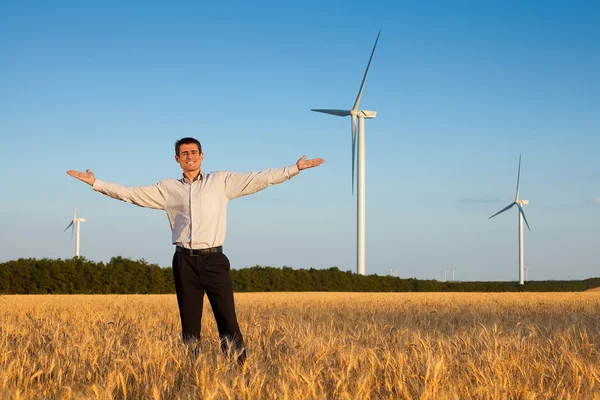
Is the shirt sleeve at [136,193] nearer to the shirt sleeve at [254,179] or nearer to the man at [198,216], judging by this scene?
the man at [198,216]

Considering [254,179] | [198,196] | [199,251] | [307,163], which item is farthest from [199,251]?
[307,163]

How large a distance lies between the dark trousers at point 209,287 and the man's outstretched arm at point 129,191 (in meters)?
0.81

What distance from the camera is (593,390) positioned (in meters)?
6.08

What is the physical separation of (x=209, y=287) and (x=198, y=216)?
831 mm

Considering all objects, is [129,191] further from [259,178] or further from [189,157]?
[259,178]

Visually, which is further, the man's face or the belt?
the man's face

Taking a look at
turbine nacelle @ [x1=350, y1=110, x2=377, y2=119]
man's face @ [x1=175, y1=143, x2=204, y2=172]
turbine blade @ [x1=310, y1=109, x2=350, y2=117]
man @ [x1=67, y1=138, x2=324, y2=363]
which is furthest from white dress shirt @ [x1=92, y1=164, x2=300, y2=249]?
turbine nacelle @ [x1=350, y1=110, x2=377, y2=119]

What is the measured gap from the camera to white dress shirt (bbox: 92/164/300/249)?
324 inches

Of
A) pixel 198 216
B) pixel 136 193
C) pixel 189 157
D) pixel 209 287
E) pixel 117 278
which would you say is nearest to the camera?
pixel 209 287

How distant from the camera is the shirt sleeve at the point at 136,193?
8.64 metres

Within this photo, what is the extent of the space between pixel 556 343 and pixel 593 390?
3721 mm

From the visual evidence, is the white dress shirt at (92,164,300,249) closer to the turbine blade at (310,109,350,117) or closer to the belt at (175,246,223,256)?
the belt at (175,246,223,256)

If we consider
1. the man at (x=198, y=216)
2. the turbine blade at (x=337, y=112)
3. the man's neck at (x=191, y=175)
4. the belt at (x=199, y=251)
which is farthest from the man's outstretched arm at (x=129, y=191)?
the turbine blade at (x=337, y=112)

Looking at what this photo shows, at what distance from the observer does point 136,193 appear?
28.5 ft
